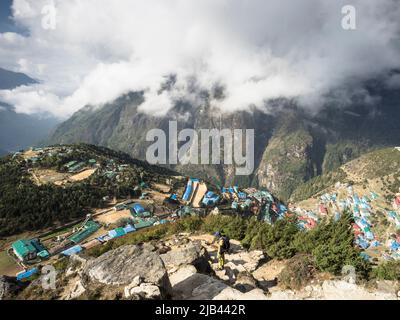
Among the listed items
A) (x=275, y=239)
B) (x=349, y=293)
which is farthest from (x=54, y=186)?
(x=349, y=293)

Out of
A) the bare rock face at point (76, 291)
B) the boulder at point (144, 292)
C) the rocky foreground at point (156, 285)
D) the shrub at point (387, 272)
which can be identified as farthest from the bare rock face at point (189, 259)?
the shrub at point (387, 272)

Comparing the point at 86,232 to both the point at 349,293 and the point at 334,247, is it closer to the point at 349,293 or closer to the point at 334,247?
the point at 334,247

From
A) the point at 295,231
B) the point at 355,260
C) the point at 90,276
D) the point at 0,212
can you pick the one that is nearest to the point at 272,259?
the point at 295,231

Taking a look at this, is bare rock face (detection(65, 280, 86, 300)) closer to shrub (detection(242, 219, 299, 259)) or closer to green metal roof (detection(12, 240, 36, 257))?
shrub (detection(242, 219, 299, 259))

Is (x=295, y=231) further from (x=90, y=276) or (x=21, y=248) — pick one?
(x=21, y=248)

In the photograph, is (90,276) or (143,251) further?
(143,251)

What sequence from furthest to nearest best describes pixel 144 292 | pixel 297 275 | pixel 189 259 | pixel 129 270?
pixel 189 259
pixel 297 275
pixel 129 270
pixel 144 292

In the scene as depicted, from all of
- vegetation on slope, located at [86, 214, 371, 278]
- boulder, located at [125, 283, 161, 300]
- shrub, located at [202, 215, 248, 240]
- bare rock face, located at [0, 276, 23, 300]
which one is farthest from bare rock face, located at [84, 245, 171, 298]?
shrub, located at [202, 215, 248, 240]
